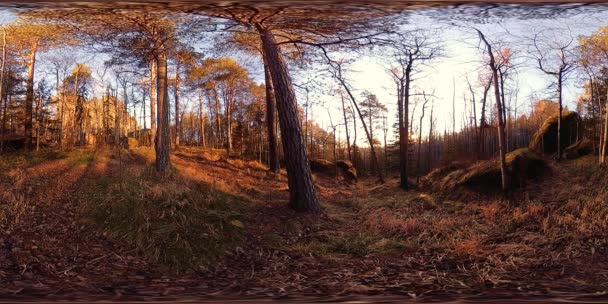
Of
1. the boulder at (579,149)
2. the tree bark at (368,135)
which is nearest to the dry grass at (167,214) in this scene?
the tree bark at (368,135)

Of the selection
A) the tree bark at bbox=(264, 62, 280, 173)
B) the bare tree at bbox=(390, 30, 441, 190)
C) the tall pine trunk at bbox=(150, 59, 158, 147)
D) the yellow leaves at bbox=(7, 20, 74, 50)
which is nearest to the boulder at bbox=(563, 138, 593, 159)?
the bare tree at bbox=(390, 30, 441, 190)

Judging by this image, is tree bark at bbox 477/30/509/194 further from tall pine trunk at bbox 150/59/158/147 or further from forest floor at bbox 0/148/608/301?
tall pine trunk at bbox 150/59/158/147

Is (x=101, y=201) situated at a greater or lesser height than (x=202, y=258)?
greater

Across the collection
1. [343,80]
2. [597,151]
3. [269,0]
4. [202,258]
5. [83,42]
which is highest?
[269,0]

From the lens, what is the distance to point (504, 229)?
6.42ft

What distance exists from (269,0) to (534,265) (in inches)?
74.7

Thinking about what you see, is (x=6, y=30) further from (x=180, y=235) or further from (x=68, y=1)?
(x=180, y=235)

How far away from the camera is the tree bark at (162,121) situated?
204cm

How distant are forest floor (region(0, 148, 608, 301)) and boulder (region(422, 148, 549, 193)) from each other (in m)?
0.06

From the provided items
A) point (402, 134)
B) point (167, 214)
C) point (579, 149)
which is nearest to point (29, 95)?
point (167, 214)

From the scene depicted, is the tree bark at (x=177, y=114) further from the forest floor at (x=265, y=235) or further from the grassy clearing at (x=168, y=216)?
the grassy clearing at (x=168, y=216)

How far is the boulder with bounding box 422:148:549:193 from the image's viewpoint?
6.43 ft

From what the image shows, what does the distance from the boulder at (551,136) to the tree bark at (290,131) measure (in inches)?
44.4

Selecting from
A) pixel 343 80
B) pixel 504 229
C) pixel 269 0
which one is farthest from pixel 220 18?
pixel 504 229
